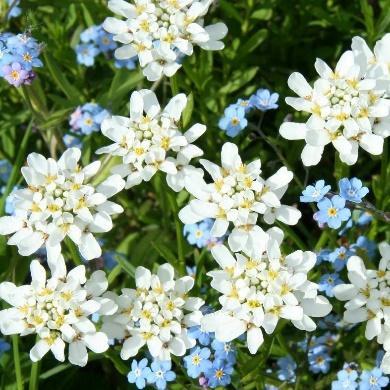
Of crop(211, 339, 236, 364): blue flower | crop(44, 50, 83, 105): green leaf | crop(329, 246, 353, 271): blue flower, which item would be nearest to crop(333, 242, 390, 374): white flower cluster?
crop(329, 246, 353, 271): blue flower

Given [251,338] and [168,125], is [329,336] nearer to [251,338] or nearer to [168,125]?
[251,338]

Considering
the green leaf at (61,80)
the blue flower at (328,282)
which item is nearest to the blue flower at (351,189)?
the blue flower at (328,282)

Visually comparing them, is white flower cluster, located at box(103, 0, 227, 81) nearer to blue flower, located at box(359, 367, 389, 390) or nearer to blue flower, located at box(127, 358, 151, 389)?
blue flower, located at box(127, 358, 151, 389)

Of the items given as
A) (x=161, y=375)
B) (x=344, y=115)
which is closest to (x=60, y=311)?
(x=161, y=375)

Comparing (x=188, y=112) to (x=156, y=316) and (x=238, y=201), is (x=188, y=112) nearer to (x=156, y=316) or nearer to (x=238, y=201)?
(x=238, y=201)

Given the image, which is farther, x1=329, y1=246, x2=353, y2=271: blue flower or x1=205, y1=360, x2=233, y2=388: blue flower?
x1=329, y1=246, x2=353, y2=271: blue flower

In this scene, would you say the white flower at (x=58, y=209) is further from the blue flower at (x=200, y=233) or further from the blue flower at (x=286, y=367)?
the blue flower at (x=286, y=367)
